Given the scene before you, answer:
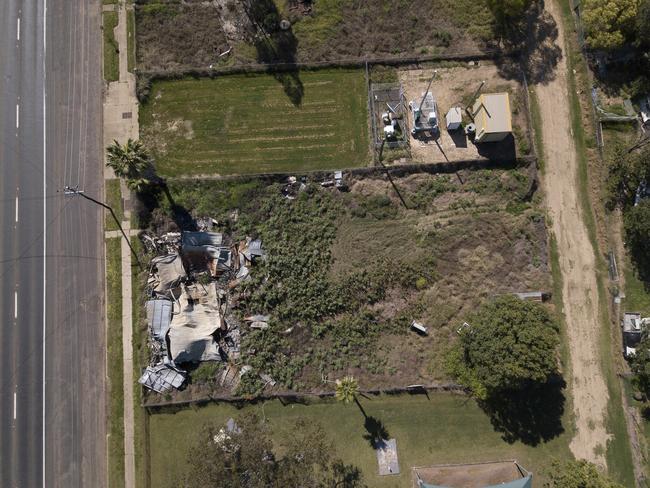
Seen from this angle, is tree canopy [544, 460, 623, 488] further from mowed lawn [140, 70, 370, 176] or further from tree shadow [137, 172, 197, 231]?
tree shadow [137, 172, 197, 231]

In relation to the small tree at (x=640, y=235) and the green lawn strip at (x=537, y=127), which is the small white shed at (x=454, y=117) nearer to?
the green lawn strip at (x=537, y=127)

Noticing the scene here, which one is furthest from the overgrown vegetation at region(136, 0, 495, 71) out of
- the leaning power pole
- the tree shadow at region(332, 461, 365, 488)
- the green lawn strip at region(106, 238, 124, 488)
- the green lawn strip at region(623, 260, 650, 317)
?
the tree shadow at region(332, 461, 365, 488)

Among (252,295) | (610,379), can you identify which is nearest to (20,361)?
(252,295)

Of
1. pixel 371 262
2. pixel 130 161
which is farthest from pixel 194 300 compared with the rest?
pixel 371 262

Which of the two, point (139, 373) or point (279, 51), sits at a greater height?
point (279, 51)

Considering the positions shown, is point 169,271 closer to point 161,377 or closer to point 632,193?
point 161,377
